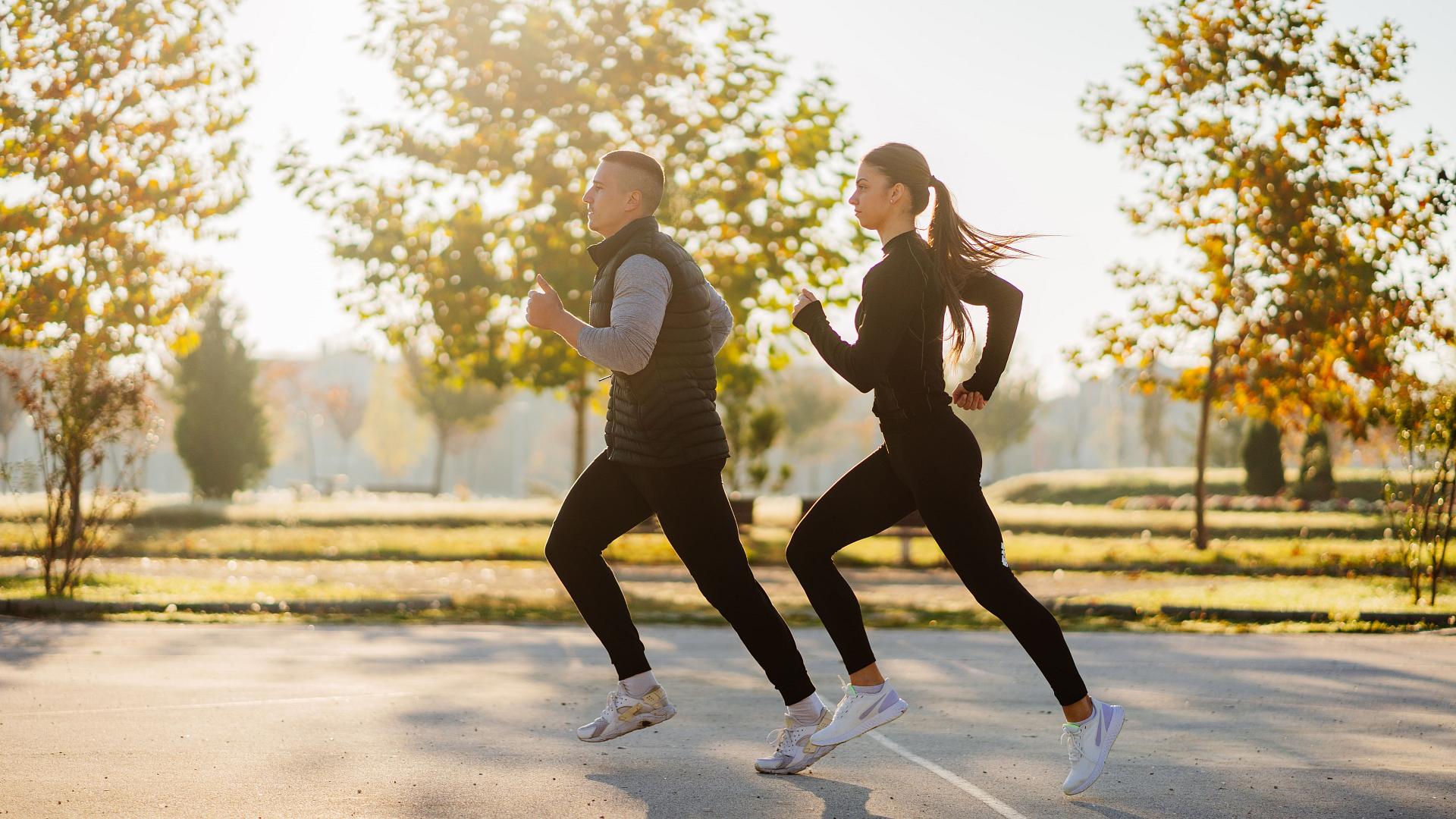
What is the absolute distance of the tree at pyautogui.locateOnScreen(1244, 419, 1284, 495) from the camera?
132ft

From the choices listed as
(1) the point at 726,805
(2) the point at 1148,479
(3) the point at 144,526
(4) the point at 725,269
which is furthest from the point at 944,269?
(2) the point at 1148,479

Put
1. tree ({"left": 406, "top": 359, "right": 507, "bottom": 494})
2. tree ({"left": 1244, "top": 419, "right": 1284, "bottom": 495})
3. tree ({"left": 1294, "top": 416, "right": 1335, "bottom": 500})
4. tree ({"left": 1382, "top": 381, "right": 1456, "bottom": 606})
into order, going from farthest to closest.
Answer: tree ({"left": 406, "top": 359, "right": 507, "bottom": 494})
tree ({"left": 1244, "top": 419, "right": 1284, "bottom": 495})
tree ({"left": 1294, "top": 416, "right": 1335, "bottom": 500})
tree ({"left": 1382, "top": 381, "right": 1456, "bottom": 606})

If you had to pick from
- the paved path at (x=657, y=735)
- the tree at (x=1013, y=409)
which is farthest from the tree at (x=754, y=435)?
the tree at (x=1013, y=409)

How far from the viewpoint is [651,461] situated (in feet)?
16.7

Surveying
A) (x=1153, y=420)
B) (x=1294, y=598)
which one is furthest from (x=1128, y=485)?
(x=1294, y=598)

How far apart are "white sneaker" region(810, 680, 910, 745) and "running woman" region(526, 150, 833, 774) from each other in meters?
0.07

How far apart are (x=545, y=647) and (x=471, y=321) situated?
28.6 feet

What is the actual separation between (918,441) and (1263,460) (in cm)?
3798

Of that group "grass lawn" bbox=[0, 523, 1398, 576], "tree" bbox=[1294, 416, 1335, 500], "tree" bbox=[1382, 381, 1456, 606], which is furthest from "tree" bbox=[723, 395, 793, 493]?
"tree" bbox=[1294, 416, 1335, 500]

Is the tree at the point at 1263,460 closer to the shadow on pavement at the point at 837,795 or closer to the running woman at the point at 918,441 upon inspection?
the running woman at the point at 918,441

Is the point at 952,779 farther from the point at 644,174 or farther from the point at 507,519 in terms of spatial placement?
the point at 507,519

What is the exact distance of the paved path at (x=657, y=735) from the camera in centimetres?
475

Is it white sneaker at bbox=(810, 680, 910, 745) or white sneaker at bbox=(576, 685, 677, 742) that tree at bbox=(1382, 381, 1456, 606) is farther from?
white sneaker at bbox=(576, 685, 677, 742)

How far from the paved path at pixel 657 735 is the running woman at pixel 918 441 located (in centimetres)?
32
